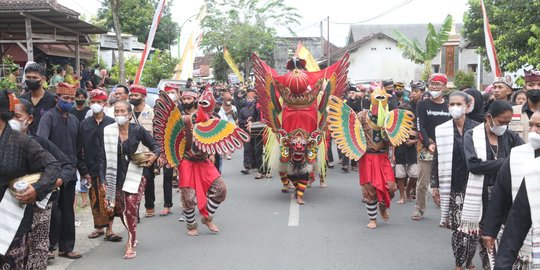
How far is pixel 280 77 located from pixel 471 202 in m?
4.93

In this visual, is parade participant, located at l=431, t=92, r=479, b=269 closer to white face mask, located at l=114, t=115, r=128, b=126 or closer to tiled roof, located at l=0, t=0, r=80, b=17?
white face mask, located at l=114, t=115, r=128, b=126

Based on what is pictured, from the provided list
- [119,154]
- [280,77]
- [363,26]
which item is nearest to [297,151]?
[280,77]

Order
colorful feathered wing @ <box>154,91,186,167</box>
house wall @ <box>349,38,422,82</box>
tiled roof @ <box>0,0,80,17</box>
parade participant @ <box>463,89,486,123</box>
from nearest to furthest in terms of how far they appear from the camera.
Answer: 1. parade participant @ <box>463,89,486,123</box>
2. colorful feathered wing @ <box>154,91,186,167</box>
3. tiled roof @ <box>0,0,80,17</box>
4. house wall @ <box>349,38,422,82</box>

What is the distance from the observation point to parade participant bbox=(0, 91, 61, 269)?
4012 millimetres

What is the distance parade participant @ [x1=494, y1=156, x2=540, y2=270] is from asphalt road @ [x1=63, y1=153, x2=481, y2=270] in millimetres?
2461

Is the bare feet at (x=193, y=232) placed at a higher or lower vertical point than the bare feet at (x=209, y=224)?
lower

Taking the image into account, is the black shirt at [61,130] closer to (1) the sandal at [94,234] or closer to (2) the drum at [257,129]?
(1) the sandal at [94,234]

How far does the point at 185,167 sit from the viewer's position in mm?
7277

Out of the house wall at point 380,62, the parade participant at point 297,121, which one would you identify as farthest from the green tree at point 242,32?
the parade participant at point 297,121

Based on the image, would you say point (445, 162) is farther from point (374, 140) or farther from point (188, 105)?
point (188, 105)

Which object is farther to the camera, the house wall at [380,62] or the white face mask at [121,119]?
the house wall at [380,62]

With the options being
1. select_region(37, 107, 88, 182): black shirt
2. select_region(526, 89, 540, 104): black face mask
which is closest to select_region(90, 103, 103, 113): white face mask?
select_region(37, 107, 88, 182): black shirt

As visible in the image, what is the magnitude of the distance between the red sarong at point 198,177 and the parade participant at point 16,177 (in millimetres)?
3059

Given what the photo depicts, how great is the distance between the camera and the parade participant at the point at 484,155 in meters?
4.78
